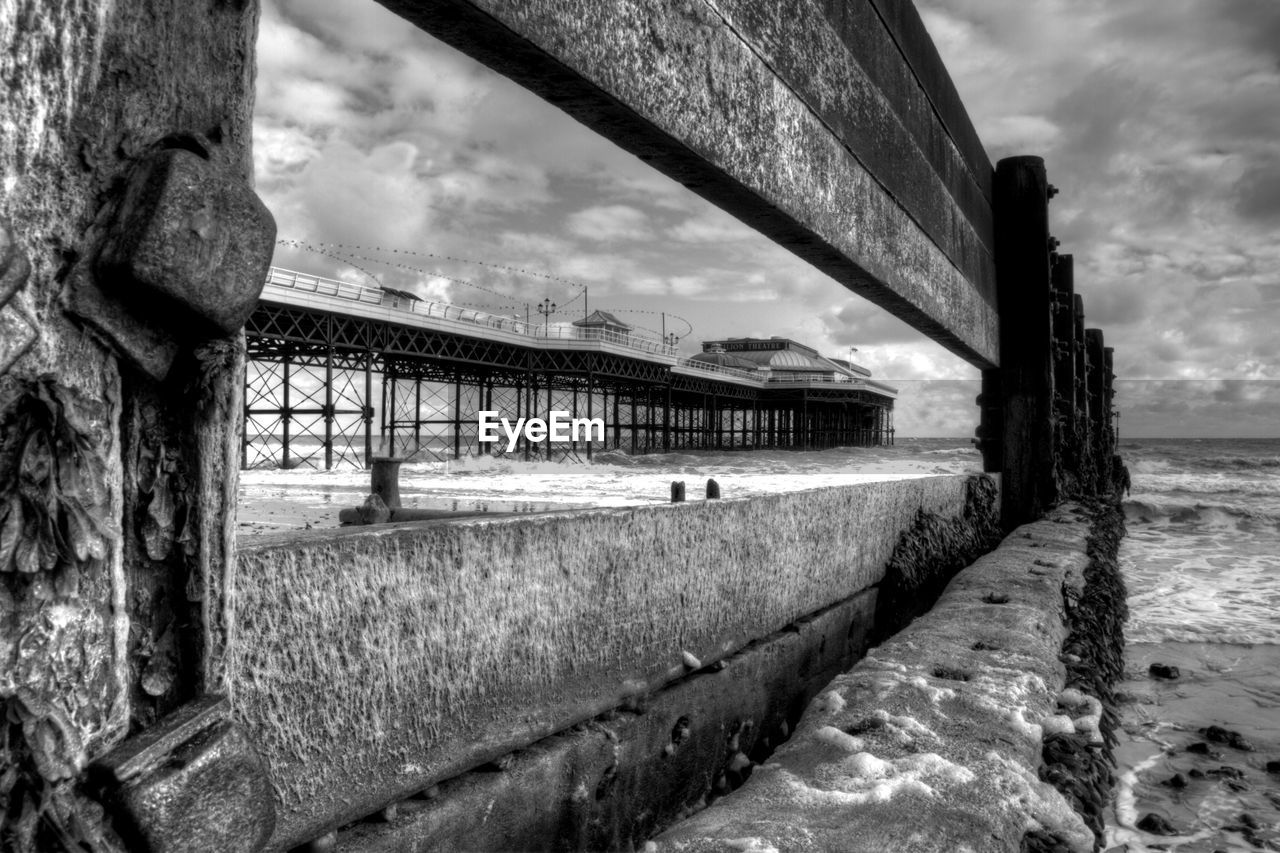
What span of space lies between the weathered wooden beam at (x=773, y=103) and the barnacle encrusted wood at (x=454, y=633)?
73cm

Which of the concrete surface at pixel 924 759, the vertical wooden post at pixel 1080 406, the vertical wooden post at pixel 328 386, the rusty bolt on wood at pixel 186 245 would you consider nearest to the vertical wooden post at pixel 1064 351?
the vertical wooden post at pixel 1080 406

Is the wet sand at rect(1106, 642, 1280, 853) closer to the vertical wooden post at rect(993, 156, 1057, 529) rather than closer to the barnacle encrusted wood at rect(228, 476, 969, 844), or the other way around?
the barnacle encrusted wood at rect(228, 476, 969, 844)

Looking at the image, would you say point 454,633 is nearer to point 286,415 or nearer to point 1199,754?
point 1199,754

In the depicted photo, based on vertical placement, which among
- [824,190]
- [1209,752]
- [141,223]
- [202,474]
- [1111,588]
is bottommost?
[1209,752]

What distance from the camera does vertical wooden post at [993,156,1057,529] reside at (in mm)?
5660

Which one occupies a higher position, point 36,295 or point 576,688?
point 36,295

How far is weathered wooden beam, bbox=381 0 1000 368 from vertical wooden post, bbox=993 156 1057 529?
2336 mm

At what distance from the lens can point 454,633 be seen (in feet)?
4.92

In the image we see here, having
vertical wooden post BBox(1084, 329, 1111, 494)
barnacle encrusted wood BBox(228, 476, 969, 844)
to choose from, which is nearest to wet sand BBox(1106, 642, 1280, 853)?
barnacle encrusted wood BBox(228, 476, 969, 844)

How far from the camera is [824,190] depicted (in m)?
2.19

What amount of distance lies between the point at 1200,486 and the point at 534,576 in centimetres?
2735

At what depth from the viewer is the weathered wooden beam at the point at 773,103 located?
1.27 metres

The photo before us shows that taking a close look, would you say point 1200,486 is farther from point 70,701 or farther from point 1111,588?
point 70,701

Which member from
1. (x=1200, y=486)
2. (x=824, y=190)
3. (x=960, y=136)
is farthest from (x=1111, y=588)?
(x=1200, y=486)
